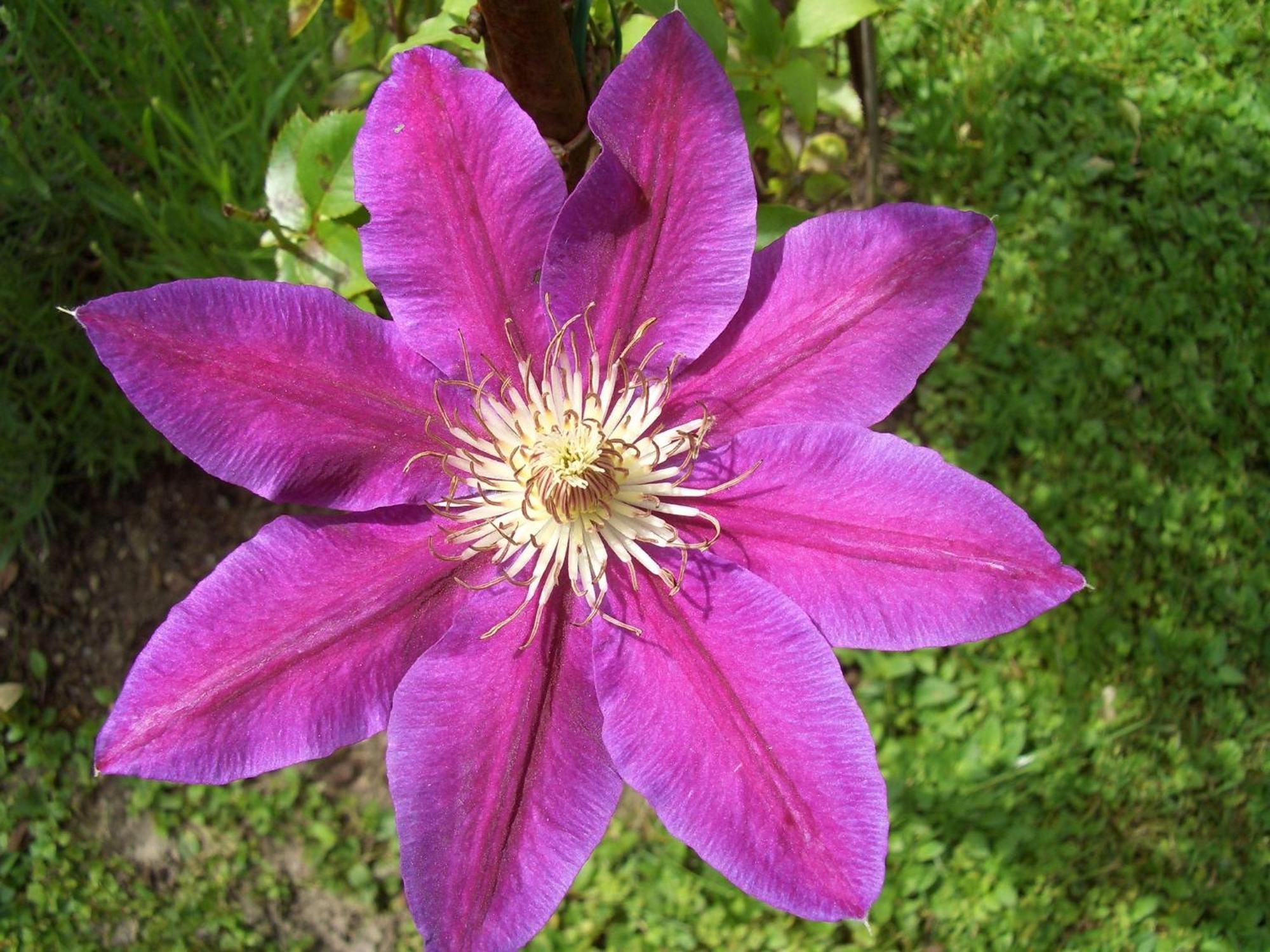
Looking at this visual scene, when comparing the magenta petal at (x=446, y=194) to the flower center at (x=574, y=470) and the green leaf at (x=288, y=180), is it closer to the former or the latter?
the flower center at (x=574, y=470)

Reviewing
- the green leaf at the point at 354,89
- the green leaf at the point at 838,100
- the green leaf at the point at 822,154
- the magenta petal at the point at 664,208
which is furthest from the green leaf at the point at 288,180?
the green leaf at the point at 822,154

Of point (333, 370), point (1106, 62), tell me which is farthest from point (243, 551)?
point (1106, 62)

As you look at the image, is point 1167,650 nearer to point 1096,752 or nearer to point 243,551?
point 1096,752

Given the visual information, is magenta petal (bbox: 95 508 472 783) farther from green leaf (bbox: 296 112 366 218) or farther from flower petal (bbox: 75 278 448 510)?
green leaf (bbox: 296 112 366 218)

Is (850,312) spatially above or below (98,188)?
above

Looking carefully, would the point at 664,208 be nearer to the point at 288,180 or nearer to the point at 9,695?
the point at 288,180

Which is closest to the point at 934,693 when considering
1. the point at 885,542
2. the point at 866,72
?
the point at 866,72
